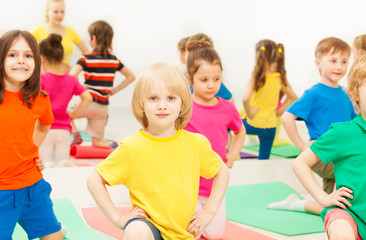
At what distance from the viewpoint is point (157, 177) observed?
5.89ft

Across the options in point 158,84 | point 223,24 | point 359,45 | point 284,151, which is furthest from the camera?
point 223,24

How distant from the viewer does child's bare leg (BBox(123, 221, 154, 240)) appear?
5.57 feet

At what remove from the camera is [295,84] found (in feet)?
15.1

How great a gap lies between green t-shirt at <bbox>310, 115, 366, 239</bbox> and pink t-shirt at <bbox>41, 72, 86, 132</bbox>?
1.91 m

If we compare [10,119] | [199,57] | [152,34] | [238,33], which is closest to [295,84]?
[238,33]

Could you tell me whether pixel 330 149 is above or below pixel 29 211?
above

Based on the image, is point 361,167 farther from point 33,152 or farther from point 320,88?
point 33,152

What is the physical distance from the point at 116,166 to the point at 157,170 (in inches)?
5.7

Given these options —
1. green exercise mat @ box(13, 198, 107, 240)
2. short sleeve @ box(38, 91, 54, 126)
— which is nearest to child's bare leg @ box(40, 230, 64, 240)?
green exercise mat @ box(13, 198, 107, 240)

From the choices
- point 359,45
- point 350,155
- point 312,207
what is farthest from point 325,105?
point 350,155

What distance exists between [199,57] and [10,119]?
995mm

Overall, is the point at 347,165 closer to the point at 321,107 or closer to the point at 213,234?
the point at 213,234

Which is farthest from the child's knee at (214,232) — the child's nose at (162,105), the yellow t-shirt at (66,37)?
the yellow t-shirt at (66,37)

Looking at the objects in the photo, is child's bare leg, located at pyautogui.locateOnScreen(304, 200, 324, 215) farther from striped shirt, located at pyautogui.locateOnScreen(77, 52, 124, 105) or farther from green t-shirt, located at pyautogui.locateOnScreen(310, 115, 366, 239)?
striped shirt, located at pyautogui.locateOnScreen(77, 52, 124, 105)
